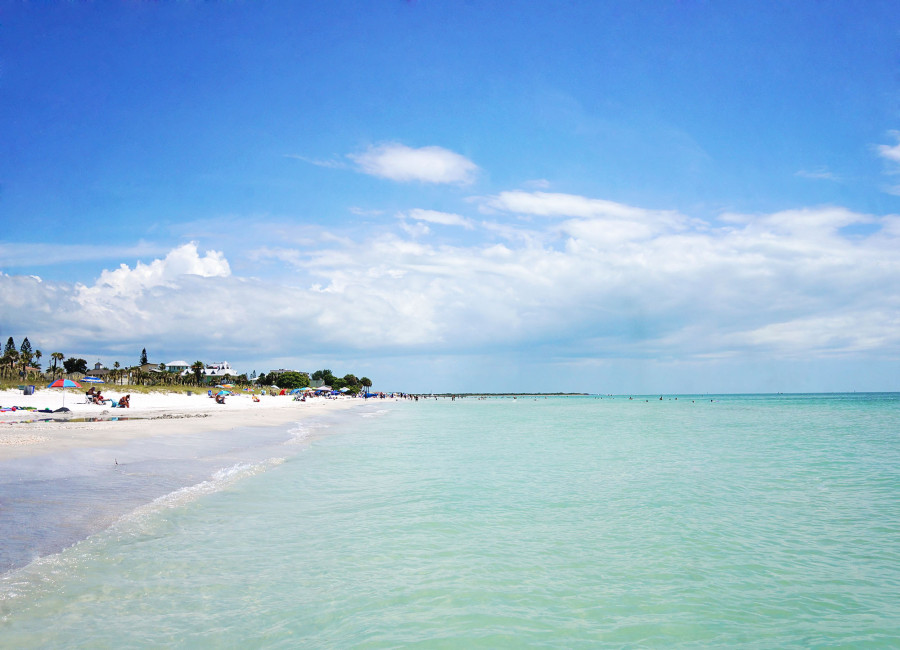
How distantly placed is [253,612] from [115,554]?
3.72 meters

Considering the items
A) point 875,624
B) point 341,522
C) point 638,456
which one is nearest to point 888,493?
point 638,456

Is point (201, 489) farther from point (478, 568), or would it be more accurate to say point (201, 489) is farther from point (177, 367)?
point (177, 367)

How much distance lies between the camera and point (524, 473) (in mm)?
19594

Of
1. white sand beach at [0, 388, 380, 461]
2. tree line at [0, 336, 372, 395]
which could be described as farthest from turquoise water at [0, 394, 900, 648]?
tree line at [0, 336, 372, 395]

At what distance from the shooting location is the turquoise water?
Answer: 6.69 metres

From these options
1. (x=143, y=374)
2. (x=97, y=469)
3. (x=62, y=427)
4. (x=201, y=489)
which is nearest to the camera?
(x=201, y=489)

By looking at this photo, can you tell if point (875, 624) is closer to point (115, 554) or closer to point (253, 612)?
point (253, 612)

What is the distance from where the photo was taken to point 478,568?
29.7 ft

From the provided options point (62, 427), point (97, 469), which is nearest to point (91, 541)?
point (97, 469)

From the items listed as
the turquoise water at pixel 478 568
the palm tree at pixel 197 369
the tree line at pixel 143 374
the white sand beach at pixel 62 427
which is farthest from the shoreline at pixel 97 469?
the palm tree at pixel 197 369

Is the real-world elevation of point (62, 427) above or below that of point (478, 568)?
below

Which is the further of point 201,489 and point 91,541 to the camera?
point 201,489

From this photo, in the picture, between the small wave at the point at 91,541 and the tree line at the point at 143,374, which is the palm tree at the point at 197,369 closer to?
the tree line at the point at 143,374

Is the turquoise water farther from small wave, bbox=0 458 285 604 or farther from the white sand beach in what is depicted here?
the white sand beach
